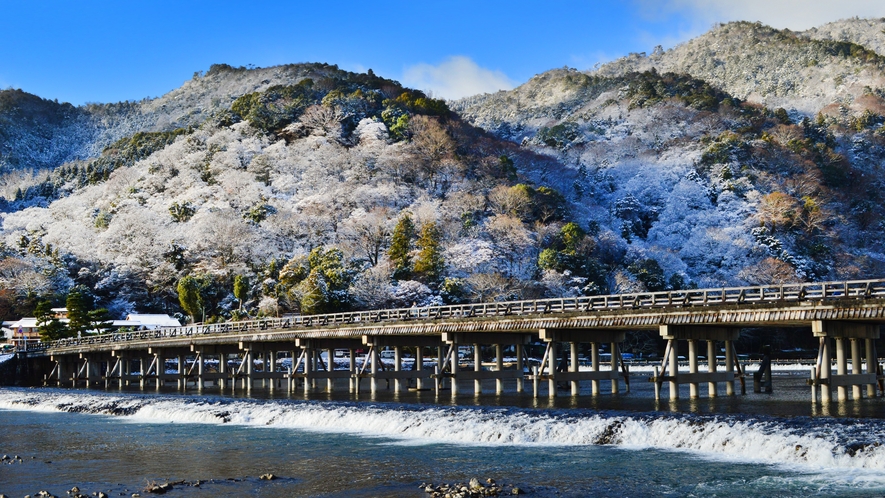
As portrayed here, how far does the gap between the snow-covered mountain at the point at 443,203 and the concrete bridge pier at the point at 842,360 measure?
160ft

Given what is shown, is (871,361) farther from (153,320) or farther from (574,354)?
(153,320)

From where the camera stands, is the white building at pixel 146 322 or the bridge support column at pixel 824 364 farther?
the white building at pixel 146 322

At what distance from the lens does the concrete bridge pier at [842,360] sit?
106ft

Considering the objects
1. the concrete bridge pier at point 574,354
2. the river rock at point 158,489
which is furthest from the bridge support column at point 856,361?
the river rock at point 158,489

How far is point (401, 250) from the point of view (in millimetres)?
87875

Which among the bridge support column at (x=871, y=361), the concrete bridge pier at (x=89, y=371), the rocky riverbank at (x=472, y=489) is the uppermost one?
the bridge support column at (x=871, y=361)

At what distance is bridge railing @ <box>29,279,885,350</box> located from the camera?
3324 cm

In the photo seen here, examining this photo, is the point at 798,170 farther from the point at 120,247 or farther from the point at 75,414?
the point at 75,414

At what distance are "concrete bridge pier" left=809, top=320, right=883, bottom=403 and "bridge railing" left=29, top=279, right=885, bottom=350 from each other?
1.24 meters

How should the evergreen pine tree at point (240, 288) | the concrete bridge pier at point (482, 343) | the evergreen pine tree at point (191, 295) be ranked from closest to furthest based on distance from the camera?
the concrete bridge pier at point (482, 343), the evergreen pine tree at point (240, 288), the evergreen pine tree at point (191, 295)

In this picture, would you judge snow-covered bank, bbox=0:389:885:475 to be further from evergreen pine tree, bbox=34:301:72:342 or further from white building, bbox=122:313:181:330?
white building, bbox=122:313:181:330

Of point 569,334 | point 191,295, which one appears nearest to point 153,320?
point 191,295

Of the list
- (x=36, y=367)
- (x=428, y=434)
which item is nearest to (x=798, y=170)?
(x=36, y=367)

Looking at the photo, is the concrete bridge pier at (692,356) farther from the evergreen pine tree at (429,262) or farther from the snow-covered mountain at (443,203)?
the evergreen pine tree at (429,262)
